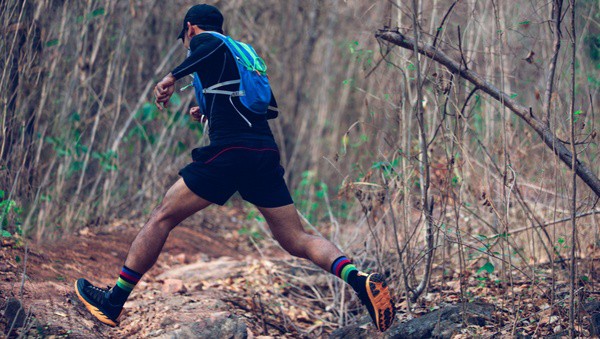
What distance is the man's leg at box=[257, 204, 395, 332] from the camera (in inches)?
132

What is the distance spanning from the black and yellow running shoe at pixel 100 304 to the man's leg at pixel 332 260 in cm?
94

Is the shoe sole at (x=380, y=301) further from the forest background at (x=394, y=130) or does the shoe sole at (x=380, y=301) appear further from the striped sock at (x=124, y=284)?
the striped sock at (x=124, y=284)

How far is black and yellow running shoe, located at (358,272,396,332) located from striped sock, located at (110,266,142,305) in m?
1.18

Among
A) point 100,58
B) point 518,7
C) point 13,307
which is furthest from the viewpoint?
point 100,58

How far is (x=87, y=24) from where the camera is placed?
19.6 feet

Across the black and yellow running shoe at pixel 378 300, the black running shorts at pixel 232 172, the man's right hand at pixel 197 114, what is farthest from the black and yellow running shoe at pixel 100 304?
the black and yellow running shoe at pixel 378 300

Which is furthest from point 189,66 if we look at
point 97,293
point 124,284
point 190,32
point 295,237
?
point 97,293

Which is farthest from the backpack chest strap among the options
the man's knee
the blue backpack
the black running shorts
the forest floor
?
the forest floor

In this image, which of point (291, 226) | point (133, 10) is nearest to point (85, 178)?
point (133, 10)

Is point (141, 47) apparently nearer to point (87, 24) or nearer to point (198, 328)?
point (87, 24)

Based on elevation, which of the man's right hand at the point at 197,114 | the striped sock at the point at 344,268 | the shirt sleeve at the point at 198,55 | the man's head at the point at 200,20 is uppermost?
the man's head at the point at 200,20

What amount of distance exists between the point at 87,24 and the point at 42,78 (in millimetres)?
735

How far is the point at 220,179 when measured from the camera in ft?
11.2

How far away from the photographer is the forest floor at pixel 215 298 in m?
3.66
